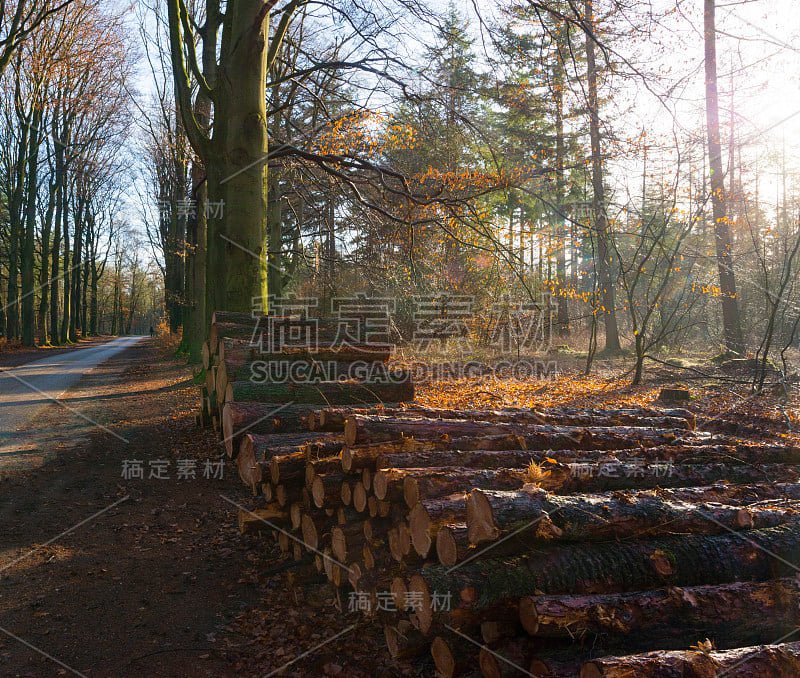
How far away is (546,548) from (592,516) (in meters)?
0.31

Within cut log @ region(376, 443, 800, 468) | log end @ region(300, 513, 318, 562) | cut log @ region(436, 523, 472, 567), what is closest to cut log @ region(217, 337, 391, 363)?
log end @ region(300, 513, 318, 562)

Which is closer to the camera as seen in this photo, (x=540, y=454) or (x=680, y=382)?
(x=540, y=454)

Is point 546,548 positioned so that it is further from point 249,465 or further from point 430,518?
point 249,465

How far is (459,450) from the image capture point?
4.05 m

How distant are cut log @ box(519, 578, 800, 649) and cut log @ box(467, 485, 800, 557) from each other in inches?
13.6

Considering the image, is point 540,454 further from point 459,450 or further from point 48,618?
point 48,618

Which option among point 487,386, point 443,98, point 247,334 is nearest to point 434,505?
point 247,334

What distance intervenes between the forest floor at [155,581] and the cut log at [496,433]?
3.97ft

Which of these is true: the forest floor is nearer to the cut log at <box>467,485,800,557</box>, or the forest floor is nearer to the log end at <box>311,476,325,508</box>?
the log end at <box>311,476,325,508</box>

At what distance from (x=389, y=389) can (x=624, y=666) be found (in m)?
4.29

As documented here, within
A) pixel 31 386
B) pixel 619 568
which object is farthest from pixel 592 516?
pixel 31 386

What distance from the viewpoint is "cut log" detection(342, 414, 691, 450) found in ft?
13.0

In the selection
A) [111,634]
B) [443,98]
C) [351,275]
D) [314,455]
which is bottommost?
[111,634]

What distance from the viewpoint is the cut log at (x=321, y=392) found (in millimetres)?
5570
